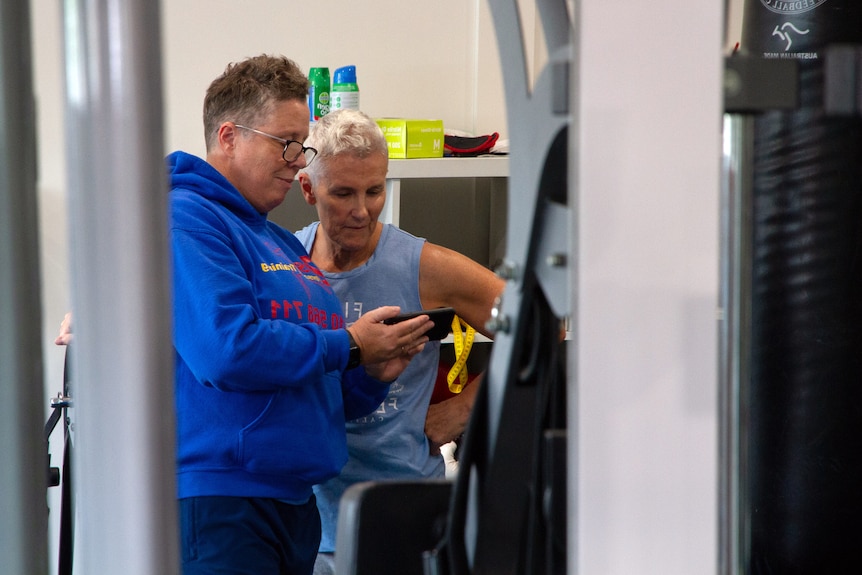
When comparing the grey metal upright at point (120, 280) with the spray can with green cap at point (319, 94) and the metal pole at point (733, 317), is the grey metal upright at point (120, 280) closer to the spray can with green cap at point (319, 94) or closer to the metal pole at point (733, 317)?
the metal pole at point (733, 317)

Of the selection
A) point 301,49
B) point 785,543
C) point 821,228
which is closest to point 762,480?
point 785,543

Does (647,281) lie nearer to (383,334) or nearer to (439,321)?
(383,334)

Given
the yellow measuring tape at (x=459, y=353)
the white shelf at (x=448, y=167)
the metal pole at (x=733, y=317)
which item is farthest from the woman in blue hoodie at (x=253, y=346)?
the white shelf at (x=448, y=167)

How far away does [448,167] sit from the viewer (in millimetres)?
2877

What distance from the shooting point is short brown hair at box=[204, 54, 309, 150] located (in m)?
1.73

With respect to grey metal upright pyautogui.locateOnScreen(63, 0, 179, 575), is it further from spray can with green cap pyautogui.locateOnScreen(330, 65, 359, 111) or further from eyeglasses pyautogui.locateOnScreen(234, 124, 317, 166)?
spray can with green cap pyautogui.locateOnScreen(330, 65, 359, 111)

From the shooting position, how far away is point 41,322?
72 cm

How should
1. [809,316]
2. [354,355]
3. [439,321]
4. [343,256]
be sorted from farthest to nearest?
[343,256]
[439,321]
[354,355]
[809,316]

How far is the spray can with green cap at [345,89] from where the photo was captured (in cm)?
288

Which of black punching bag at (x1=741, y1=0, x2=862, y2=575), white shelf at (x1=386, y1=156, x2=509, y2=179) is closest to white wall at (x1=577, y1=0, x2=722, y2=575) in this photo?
black punching bag at (x1=741, y1=0, x2=862, y2=575)

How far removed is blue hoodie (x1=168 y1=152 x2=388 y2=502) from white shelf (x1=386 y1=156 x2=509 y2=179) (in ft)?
3.70

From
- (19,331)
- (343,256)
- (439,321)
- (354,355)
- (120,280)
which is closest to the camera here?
(120,280)

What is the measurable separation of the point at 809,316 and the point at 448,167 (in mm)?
1652

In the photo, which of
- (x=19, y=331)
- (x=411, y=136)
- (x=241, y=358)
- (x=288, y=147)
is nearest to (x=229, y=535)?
(x=241, y=358)
